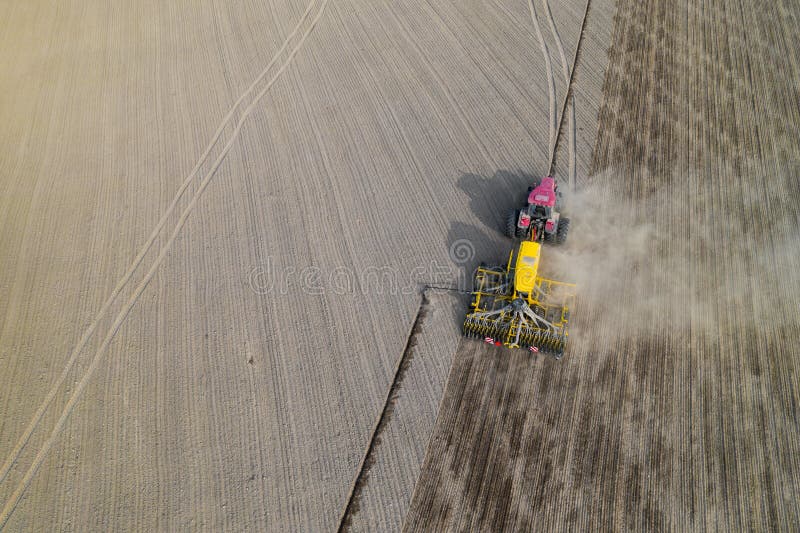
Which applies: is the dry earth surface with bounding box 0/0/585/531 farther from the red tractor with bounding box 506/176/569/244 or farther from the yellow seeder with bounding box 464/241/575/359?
the yellow seeder with bounding box 464/241/575/359

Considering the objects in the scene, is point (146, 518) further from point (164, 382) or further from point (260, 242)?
point (260, 242)

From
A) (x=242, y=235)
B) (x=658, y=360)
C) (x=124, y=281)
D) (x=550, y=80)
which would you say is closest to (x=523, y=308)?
(x=658, y=360)

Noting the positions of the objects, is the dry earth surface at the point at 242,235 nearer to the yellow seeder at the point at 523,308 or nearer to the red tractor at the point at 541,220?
the red tractor at the point at 541,220

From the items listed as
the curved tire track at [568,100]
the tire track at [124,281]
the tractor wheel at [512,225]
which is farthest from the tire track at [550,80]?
the tire track at [124,281]

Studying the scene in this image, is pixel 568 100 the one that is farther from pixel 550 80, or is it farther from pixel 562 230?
pixel 562 230

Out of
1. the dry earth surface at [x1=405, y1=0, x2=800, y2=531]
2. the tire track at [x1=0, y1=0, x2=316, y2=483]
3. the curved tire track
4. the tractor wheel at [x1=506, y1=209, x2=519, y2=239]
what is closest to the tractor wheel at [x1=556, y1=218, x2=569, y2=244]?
the dry earth surface at [x1=405, y1=0, x2=800, y2=531]
